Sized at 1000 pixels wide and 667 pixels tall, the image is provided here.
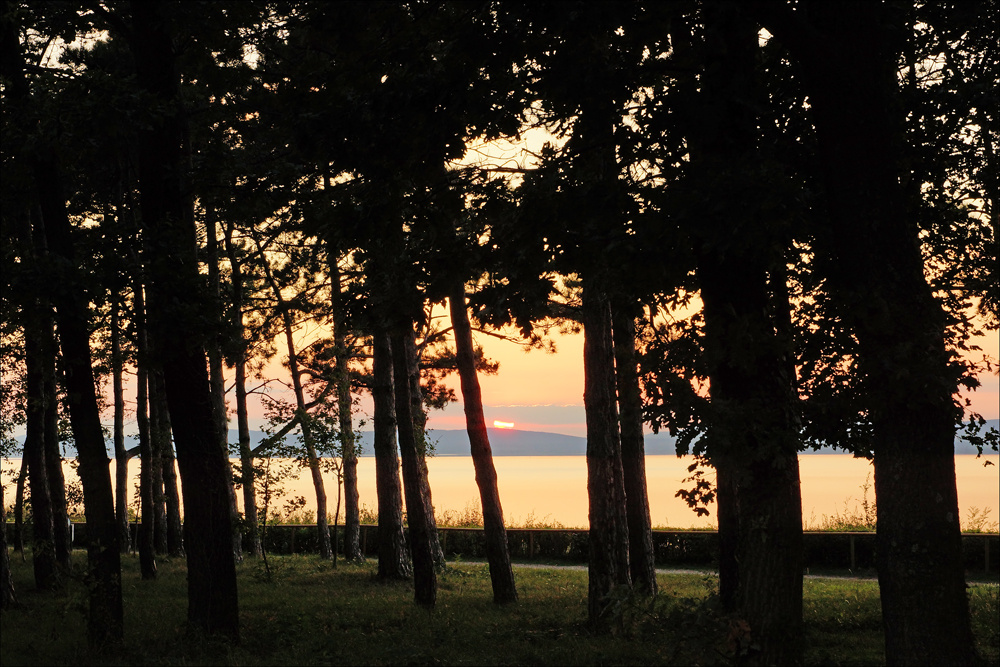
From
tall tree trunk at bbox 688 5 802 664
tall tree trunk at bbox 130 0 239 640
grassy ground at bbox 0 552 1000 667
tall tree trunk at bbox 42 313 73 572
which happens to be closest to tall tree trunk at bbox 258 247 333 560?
grassy ground at bbox 0 552 1000 667

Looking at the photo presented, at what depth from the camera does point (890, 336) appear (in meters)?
6.99

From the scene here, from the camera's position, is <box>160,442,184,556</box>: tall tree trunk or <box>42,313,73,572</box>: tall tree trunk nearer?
<box>42,313,73,572</box>: tall tree trunk

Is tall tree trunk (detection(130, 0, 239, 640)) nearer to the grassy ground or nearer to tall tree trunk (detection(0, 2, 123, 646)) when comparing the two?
the grassy ground

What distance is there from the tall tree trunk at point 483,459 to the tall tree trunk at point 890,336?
9717 mm

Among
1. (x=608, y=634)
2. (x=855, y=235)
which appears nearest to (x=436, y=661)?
(x=608, y=634)

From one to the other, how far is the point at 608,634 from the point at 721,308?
7.17 m

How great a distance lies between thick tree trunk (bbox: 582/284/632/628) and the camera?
13523 millimetres

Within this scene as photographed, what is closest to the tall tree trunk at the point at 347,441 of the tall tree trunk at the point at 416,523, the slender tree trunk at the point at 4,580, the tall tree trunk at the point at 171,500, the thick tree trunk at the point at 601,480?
the tall tree trunk at the point at 171,500

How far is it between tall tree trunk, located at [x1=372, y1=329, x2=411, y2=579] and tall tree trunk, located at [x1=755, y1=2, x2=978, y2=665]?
13.0 metres

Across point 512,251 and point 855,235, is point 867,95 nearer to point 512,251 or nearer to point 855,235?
point 855,235

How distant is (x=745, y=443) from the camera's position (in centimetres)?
743

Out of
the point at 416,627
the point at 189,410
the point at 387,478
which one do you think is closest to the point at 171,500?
the point at 387,478

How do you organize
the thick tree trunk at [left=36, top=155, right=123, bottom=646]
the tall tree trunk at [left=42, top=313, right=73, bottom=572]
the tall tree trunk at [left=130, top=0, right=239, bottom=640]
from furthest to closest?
the tall tree trunk at [left=42, top=313, right=73, bottom=572] < the tall tree trunk at [left=130, top=0, right=239, bottom=640] < the thick tree trunk at [left=36, top=155, right=123, bottom=646]

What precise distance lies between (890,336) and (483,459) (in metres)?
10.9
